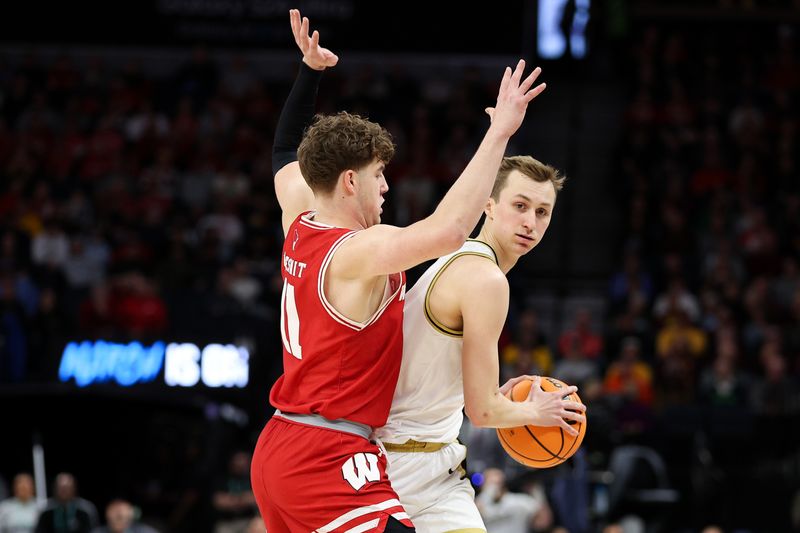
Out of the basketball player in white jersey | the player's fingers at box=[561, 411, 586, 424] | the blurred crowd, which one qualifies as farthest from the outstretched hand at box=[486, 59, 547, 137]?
the blurred crowd

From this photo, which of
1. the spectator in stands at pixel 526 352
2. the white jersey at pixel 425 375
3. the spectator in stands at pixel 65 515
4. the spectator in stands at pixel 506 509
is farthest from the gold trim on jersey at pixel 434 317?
the spectator in stands at pixel 65 515

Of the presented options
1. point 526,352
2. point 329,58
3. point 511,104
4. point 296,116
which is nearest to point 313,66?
point 329,58

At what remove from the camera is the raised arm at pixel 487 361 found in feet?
14.2

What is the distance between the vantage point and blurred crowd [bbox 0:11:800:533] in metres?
12.7

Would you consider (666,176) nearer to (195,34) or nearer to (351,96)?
(351,96)

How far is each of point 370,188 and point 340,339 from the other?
548mm

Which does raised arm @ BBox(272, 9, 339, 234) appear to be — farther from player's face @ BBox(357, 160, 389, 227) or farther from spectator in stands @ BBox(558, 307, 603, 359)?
spectator in stands @ BBox(558, 307, 603, 359)

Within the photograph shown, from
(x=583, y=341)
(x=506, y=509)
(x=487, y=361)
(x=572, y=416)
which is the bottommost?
(x=506, y=509)

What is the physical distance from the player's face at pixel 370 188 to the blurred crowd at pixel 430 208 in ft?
22.9

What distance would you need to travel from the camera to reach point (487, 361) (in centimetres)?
433

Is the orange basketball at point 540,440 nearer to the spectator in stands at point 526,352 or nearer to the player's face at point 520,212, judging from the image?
the player's face at point 520,212

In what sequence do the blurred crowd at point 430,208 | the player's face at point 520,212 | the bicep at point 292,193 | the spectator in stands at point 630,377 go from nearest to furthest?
the player's face at point 520,212, the bicep at point 292,193, the blurred crowd at point 430,208, the spectator in stands at point 630,377

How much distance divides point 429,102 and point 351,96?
131 centimetres

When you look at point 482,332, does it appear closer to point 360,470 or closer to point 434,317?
point 434,317
